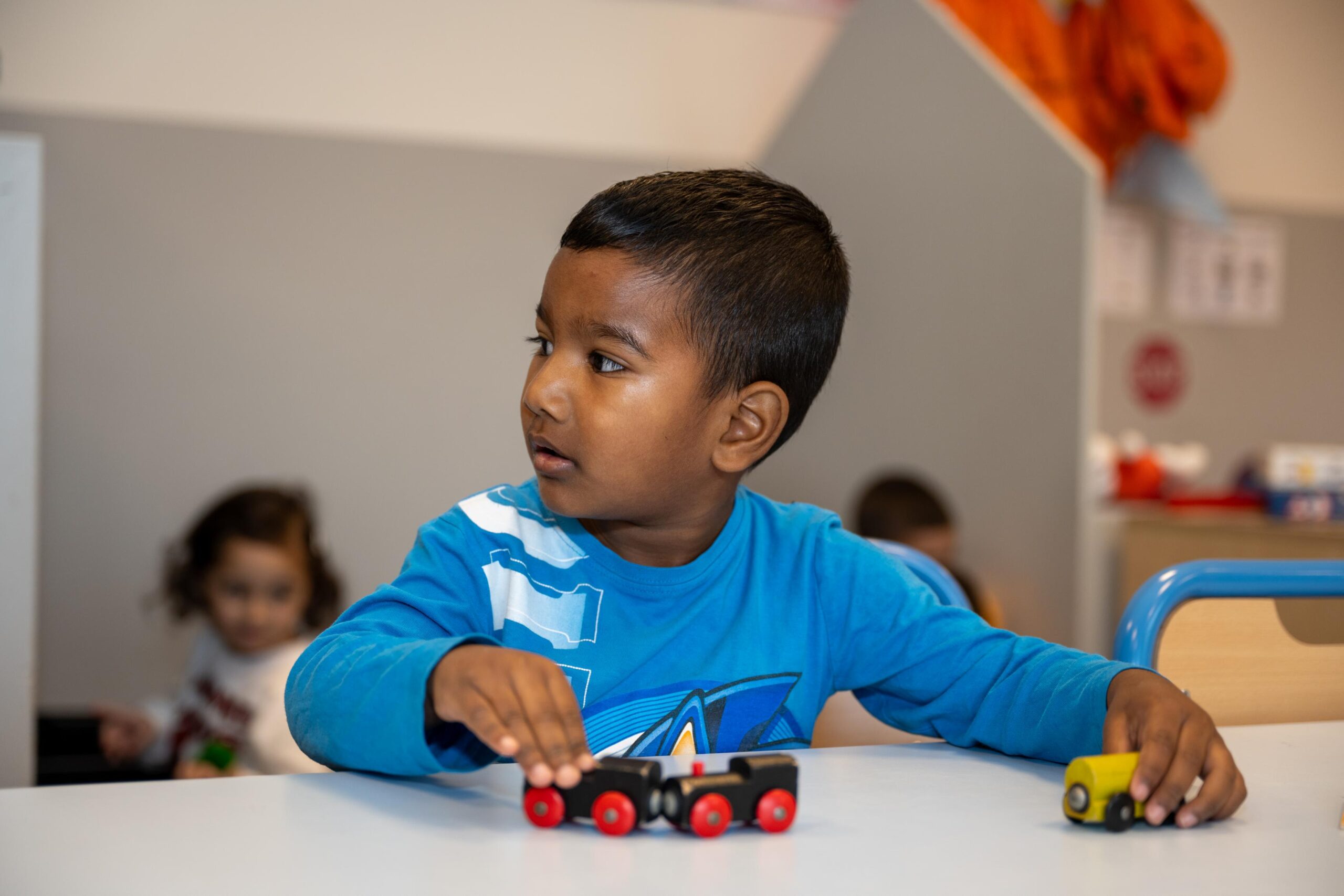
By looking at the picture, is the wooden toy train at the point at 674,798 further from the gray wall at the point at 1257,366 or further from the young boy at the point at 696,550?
the gray wall at the point at 1257,366

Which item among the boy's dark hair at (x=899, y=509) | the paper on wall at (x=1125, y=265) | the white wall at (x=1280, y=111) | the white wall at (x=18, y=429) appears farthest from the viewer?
the white wall at (x=1280, y=111)

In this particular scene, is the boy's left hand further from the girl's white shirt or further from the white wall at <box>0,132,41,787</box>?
the girl's white shirt

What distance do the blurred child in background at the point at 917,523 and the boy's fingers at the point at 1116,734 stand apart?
4.08ft

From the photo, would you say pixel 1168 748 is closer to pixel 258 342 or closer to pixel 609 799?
pixel 609 799

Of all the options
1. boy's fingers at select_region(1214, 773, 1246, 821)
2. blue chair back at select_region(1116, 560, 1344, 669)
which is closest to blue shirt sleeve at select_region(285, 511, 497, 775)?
boy's fingers at select_region(1214, 773, 1246, 821)

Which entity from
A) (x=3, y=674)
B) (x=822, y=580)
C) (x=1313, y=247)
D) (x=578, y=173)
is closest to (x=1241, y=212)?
(x=1313, y=247)

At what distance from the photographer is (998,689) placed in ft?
2.27

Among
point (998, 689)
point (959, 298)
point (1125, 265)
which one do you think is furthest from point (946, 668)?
point (1125, 265)

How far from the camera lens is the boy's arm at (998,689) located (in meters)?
0.54

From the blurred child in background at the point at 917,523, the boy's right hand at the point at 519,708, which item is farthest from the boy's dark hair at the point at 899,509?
the boy's right hand at the point at 519,708

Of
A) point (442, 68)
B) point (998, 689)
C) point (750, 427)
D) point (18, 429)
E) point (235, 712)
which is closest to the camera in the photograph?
point (998, 689)

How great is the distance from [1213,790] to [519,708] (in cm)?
30

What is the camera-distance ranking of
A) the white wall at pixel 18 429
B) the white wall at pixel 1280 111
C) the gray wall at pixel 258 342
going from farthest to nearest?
the white wall at pixel 1280 111
the gray wall at pixel 258 342
the white wall at pixel 18 429

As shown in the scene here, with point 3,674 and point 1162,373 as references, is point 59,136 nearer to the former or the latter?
point 3,674
